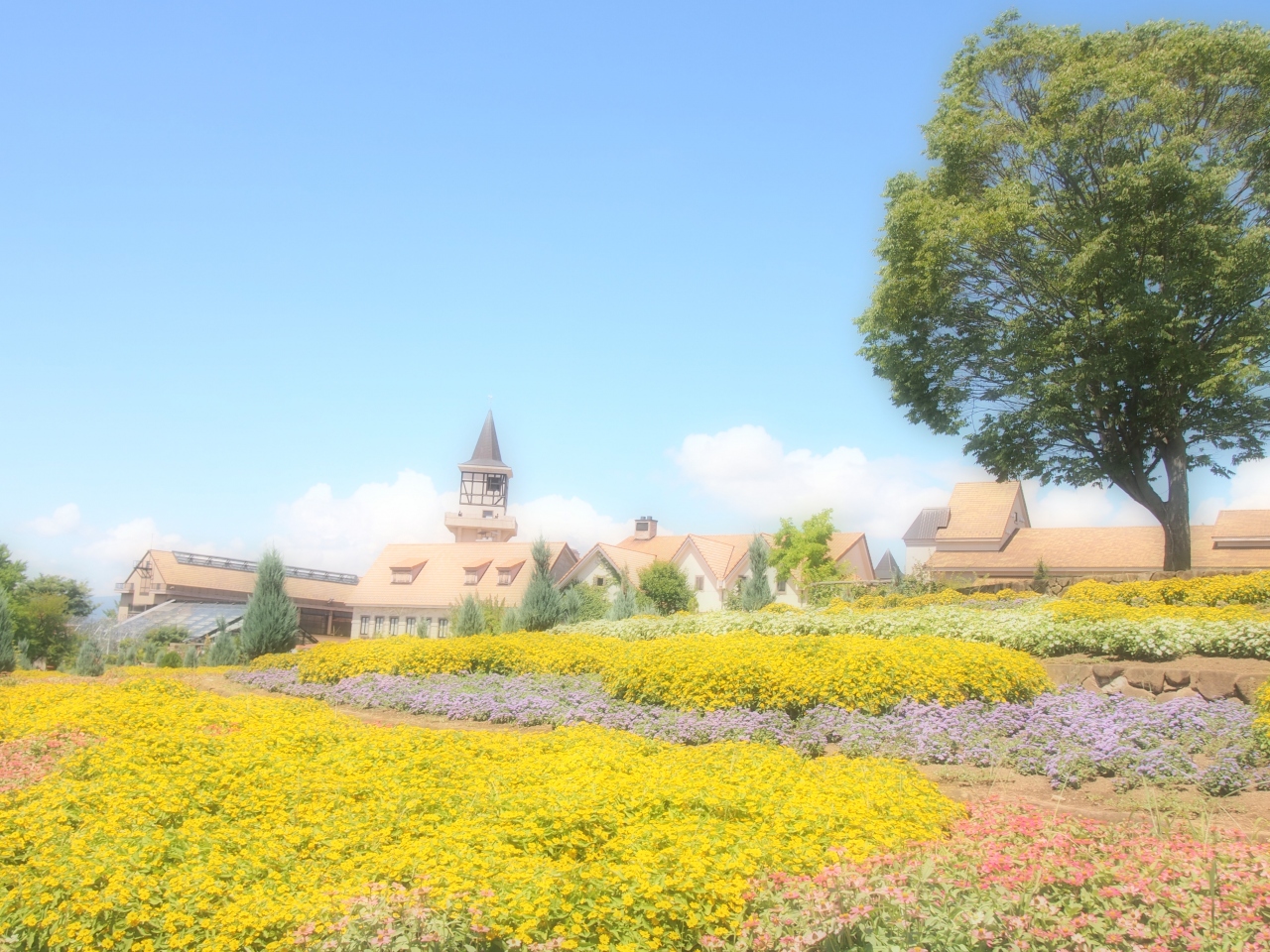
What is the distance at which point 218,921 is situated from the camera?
3785 millimetres

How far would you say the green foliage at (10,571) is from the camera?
47.1m

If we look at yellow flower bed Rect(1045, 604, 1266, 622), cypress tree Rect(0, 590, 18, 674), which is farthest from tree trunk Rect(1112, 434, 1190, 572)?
cypress tree Rect(0, 590, 18, 674)

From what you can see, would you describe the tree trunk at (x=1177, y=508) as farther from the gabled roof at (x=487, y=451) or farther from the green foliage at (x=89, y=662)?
the gabled roof at (x=487, y=451)

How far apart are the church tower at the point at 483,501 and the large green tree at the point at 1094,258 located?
4067cm

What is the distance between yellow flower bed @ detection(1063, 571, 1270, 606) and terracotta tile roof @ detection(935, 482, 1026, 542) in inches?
1097

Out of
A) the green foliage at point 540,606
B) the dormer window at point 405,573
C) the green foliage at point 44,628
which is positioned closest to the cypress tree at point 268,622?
the green foliage at point 540,606

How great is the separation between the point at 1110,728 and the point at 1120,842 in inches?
132

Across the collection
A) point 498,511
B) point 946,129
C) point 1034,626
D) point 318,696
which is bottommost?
point 318,696

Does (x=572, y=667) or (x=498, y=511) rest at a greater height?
(x=498, y=511)

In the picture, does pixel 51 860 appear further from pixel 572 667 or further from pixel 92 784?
pixel 572 667

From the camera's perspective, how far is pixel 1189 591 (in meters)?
14.7

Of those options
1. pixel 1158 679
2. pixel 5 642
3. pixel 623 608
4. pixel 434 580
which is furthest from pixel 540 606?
pixel 434 580

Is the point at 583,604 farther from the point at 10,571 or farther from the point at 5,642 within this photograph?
the point at 10,571

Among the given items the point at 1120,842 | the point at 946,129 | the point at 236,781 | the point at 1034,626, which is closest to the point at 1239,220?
the point at 946,129
